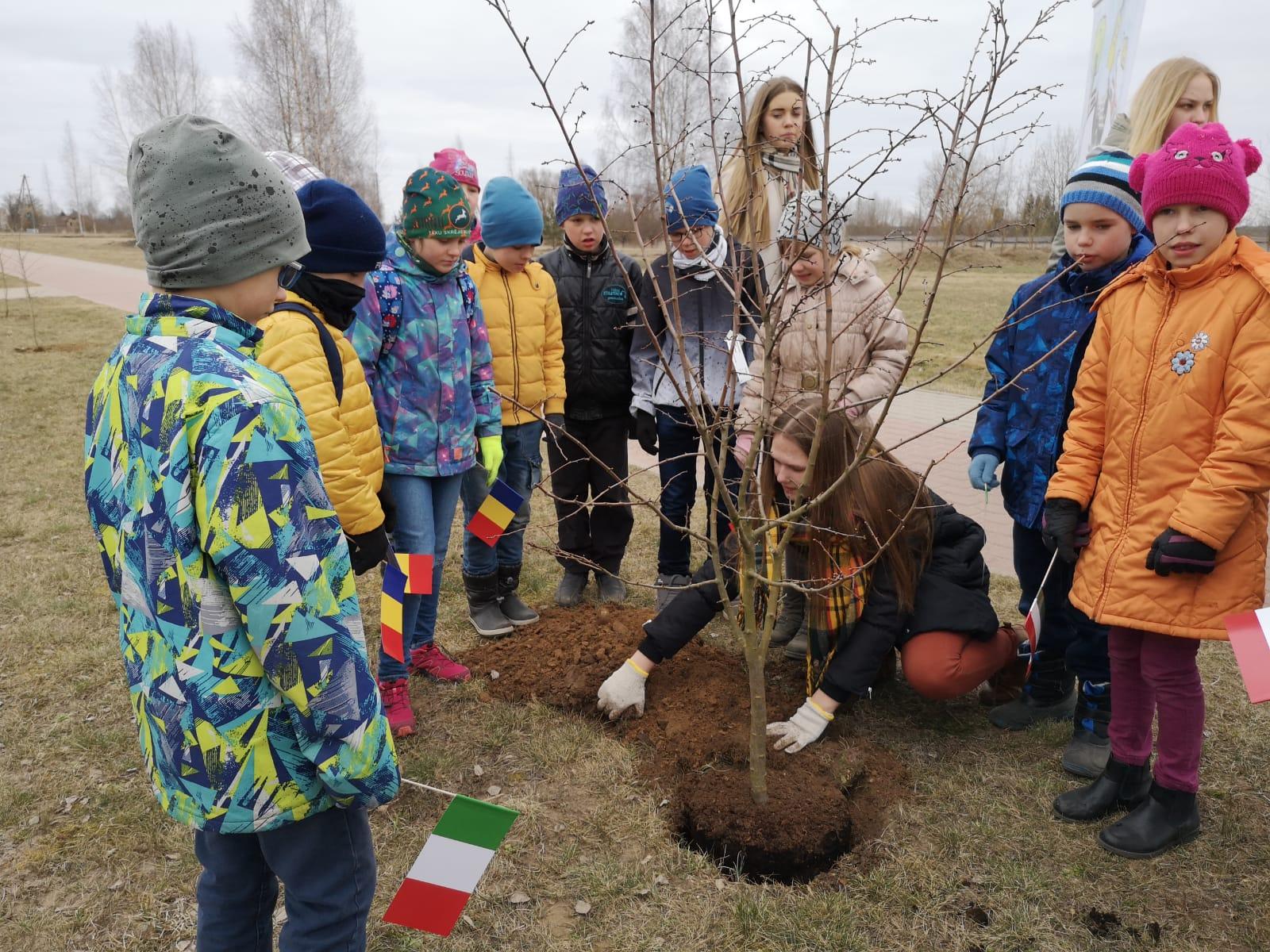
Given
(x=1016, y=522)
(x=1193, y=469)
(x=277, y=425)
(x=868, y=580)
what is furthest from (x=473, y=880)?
(x=1016, y=522)

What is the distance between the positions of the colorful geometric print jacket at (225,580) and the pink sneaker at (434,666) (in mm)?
1908

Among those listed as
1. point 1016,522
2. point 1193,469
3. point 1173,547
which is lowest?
point 1016,522

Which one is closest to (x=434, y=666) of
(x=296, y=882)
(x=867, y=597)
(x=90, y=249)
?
(x=867, y=597)

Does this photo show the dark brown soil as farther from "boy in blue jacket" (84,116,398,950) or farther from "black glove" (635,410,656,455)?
"boy in blue jacket" (84,116,398,950)

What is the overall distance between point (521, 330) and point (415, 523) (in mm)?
984

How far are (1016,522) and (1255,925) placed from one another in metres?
1.39

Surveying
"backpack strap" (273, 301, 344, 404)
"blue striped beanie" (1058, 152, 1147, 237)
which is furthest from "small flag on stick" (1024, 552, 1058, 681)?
"backpack strap" (273, 301, 344, 404)

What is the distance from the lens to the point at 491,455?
3.36 m

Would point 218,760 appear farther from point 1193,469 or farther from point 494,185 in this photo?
point 494,185

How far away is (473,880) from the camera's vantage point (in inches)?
72.1

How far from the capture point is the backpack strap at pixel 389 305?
2.94 meters

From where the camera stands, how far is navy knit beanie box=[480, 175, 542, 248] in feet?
11.4

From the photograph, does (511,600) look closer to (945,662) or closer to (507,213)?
(507,213)

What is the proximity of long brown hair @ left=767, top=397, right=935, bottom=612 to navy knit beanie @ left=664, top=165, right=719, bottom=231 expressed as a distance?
3.20 feet
